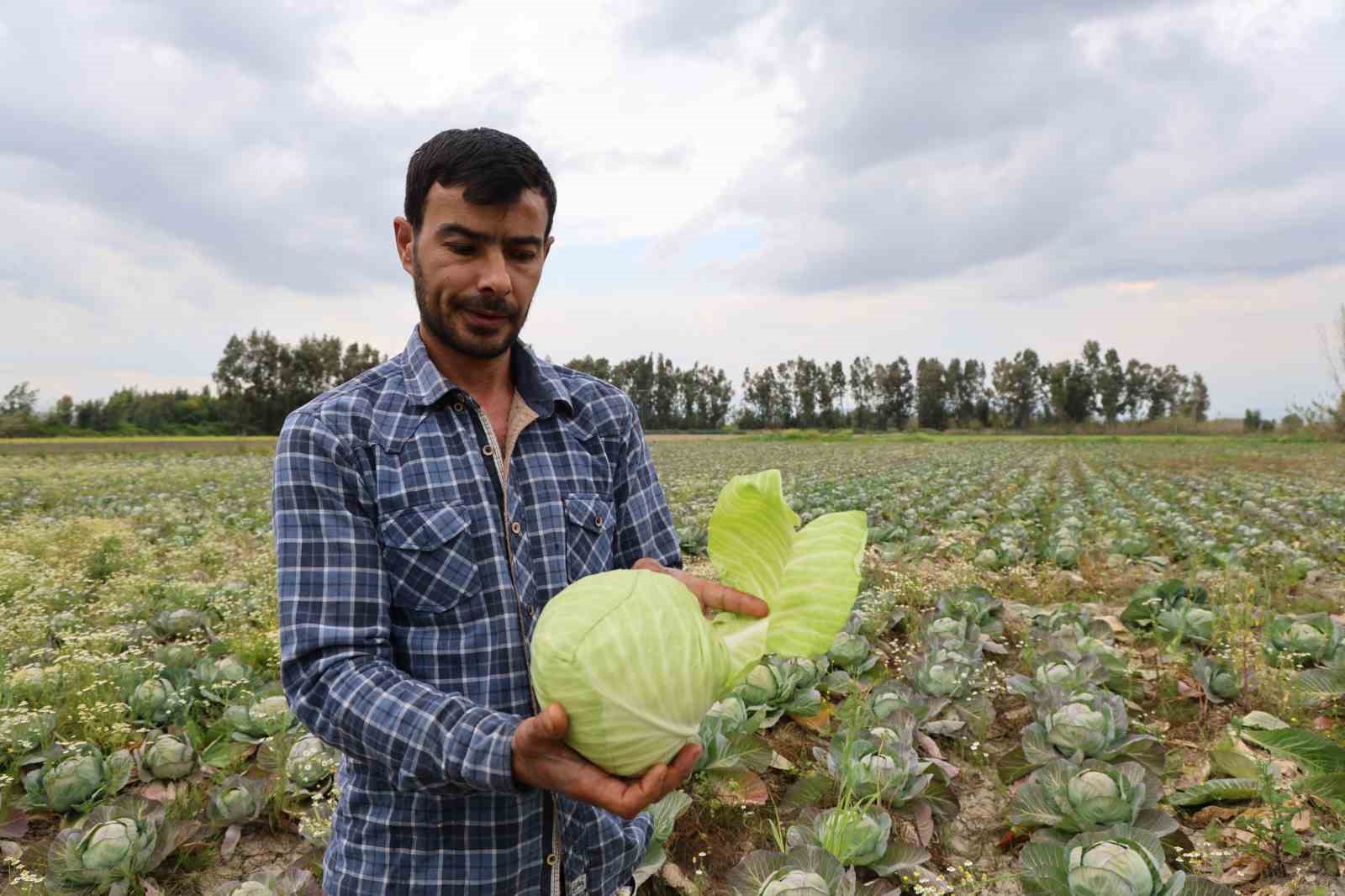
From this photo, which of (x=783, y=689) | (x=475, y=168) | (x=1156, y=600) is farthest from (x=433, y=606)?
(x=1156, y=600)

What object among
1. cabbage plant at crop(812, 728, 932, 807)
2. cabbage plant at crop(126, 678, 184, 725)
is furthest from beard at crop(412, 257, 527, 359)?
cabbage plant at crop(126, 678, 184, 725)

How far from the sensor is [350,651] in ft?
5.66

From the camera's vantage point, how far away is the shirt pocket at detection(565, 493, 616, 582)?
219 centimetres

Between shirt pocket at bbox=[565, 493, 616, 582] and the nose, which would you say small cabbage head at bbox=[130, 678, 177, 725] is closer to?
shirt pocket at bbox=[565, 493, 616, 582]

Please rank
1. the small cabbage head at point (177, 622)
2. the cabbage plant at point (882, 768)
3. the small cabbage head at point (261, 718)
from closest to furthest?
1. the cabbage plant at point (882, 768)
2. the small cabbage head at point (261, 718)
3. the small cabbage head at point (177, 622)

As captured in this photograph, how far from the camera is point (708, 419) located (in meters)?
105

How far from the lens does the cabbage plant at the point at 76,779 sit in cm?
343

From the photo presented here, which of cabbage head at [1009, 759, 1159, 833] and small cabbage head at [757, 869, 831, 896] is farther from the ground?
small cabbage head at [757, 869, 831, 896]

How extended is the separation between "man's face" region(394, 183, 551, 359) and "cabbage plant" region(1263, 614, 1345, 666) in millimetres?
5044

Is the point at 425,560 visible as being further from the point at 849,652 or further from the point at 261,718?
the point at 849,652

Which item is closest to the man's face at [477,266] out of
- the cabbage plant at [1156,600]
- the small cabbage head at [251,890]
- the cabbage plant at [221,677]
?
the small cabbage head at [251,890]

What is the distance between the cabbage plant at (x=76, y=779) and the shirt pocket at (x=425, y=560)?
274 centimetres

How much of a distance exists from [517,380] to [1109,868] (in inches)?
99.9

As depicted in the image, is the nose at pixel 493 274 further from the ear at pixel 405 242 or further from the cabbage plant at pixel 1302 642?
the cabbage plant at pixel 1302 642
